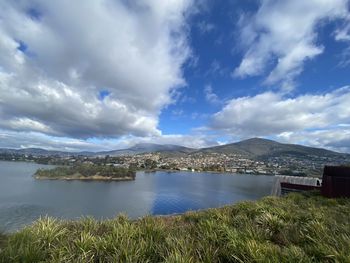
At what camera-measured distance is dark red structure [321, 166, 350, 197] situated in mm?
19609

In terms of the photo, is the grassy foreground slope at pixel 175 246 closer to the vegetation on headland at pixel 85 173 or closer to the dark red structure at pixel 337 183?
the dark red structure at pixel 337 183

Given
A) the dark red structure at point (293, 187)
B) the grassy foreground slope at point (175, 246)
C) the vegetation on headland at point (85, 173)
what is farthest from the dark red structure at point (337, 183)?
the vegetation on headland at point (85, 173)

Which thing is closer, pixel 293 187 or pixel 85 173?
pixel 293 187

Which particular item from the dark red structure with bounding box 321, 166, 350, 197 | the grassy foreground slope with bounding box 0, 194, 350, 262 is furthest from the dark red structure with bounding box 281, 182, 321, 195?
the grassy foreground slope with bounding box 0, 194, 350, 262

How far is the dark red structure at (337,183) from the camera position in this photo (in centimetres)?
1961

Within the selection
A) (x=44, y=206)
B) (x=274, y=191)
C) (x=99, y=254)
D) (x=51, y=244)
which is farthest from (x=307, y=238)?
(x=44, y=206)

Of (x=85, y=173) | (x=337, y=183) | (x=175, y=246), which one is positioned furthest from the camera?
(x=85, y=173)

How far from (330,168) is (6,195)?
6908cm

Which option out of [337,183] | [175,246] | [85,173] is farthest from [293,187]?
[85,173]

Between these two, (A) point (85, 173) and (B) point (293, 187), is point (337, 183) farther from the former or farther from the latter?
(A) point (85, 173)

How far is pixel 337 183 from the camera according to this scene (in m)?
20.1

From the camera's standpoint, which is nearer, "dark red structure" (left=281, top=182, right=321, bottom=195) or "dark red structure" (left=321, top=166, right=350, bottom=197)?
"dark red structure" (left=321, top=166, right=350, bottom=197)

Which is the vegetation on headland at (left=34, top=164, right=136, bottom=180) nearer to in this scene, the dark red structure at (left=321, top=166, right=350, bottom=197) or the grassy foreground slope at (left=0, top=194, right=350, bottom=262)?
the dark red structure at (left=321, top=166, right=350, bottom=197)

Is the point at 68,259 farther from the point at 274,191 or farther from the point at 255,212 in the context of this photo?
the point at 274,191
